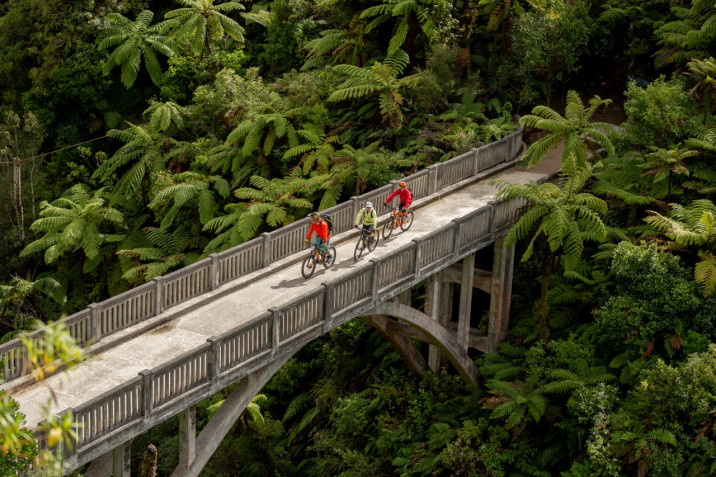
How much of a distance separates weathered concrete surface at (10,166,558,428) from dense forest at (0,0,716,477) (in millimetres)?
2382

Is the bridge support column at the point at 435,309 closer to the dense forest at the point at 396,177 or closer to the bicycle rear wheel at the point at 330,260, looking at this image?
the dense forest at the point at 396,177

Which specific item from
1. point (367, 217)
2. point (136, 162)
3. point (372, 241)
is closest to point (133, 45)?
point (136, 162)

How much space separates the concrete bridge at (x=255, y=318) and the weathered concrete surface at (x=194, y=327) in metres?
0.03

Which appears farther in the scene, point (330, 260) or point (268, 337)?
point (330, 260)

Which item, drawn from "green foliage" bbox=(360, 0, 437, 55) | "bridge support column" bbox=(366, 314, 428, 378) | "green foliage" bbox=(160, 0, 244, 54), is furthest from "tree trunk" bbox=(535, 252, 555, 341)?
"green foliage" bbox=(160, 0, 244, 54)

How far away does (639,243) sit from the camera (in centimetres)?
2392

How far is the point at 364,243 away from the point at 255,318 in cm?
518

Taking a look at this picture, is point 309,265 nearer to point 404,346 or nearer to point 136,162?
point 404,346

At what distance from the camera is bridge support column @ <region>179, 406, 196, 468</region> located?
16547 mm

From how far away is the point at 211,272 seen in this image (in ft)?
66.0

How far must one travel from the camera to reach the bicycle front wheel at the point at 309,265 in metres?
20.7

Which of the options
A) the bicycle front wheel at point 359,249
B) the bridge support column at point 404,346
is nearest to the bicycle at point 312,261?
the bicycle front wheel at point 359,249

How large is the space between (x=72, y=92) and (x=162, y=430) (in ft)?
57.1

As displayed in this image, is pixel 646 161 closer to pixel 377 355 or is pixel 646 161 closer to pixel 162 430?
pixel 377 355
